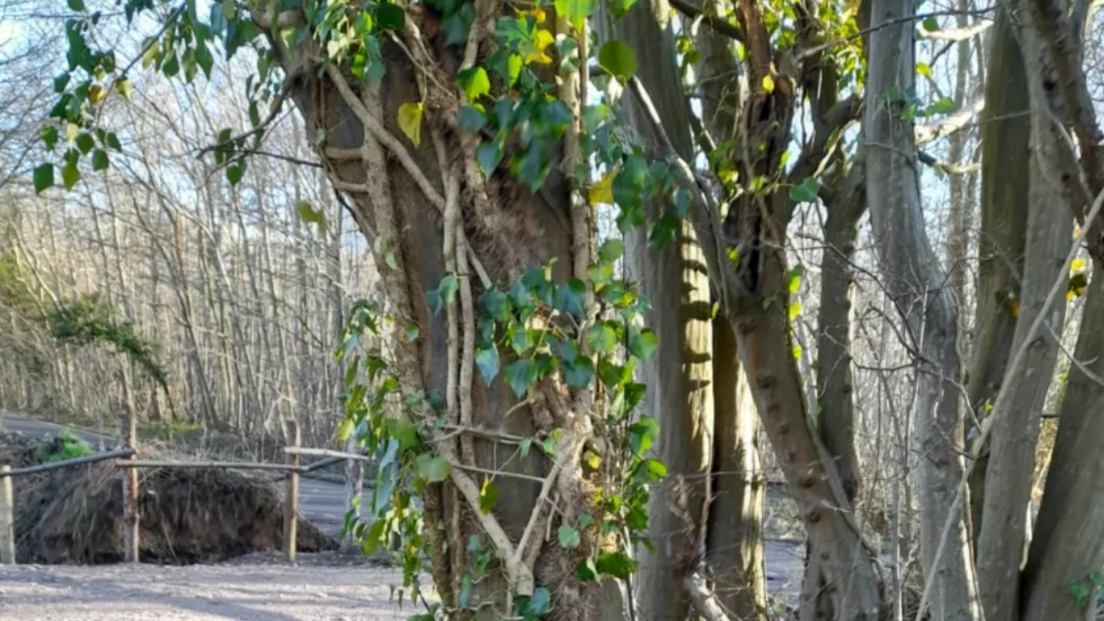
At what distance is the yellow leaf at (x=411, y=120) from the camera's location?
5.58 feet

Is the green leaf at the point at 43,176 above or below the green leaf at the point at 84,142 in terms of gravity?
below

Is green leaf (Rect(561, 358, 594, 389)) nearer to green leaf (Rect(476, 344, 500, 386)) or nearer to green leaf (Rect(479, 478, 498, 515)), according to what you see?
green leaf (Rect(476, 344, 500, 386))

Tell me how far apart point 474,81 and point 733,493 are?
2.81m

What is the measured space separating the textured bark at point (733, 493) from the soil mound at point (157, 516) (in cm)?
876

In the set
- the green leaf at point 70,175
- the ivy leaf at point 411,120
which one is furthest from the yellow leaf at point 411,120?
the green leaf at point 70,175

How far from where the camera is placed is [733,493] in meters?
4.10

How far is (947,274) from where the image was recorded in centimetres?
302

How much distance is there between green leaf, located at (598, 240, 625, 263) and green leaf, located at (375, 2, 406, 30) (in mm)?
516

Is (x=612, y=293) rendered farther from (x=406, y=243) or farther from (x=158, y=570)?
(x=158, y=570)

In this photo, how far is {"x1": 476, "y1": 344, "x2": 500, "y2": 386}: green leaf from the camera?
5.48ft

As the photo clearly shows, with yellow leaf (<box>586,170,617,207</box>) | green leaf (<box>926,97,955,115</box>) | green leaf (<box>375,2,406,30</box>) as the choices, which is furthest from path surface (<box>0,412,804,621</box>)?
green leaf (<box>375,2,406,30</box>)

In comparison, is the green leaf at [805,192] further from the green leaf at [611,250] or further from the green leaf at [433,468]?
the green leaf at [433,468]

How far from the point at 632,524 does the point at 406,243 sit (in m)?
0.65

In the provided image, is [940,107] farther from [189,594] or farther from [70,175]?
[189,594]
